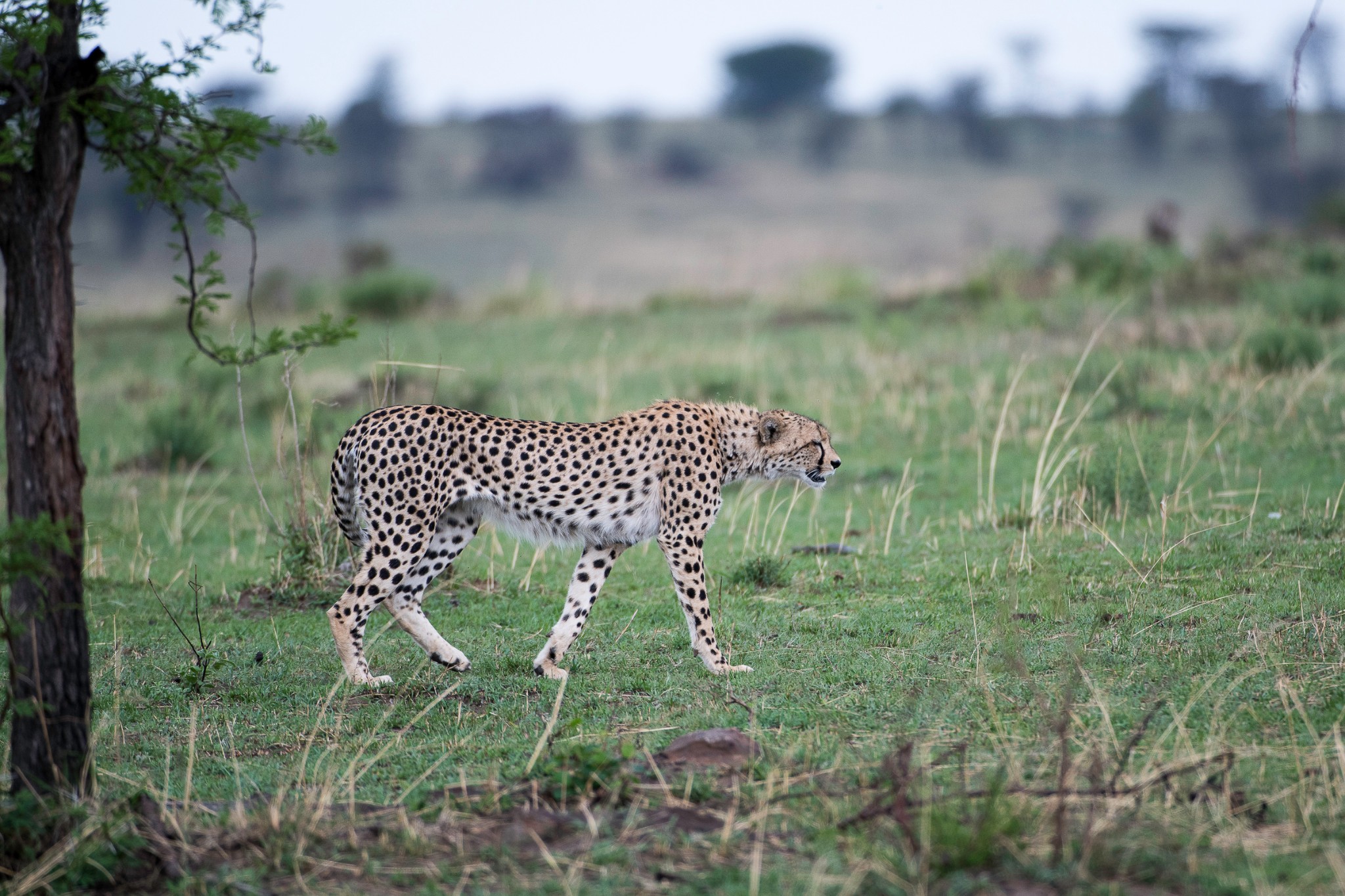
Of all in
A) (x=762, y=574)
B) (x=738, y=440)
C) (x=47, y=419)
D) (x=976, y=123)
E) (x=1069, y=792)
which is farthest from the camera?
(x=976, y=123)

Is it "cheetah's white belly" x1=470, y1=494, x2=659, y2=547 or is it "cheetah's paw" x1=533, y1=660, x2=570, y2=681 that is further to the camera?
"cheetah's white belly" x1=470, y1=494, x2=659, y2=547

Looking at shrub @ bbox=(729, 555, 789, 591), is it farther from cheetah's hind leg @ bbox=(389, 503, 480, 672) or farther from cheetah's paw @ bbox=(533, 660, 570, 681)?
cheetah's hind leg @ bbox=(389, 503, 480, 672)

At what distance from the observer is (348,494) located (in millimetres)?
6527

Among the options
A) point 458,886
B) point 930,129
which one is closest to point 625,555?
point 458,886

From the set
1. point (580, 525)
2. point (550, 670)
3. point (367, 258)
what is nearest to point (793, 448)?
point (580, 525)

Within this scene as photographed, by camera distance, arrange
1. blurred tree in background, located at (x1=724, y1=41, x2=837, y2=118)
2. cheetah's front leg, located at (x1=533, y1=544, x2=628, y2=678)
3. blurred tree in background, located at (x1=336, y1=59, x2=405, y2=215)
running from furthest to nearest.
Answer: blurred tree in background, located at (x1=724, y1=41, x2=837, y2=118), blurred tree in background, located at (x1=336, y1=59, x2=405, y2=215), cheetah's front leg, located at (x1=533, y1=544, x2=628, y2=678)

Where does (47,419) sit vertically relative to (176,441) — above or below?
above

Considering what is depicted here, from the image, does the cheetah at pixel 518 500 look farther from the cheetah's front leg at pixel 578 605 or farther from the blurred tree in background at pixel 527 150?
the blurred tree in background at pixel 527 150

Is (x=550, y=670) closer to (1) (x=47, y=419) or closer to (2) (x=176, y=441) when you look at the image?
(1) (x=47, y=419)

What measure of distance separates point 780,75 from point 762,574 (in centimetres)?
5550

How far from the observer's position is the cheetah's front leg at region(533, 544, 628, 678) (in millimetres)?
6332

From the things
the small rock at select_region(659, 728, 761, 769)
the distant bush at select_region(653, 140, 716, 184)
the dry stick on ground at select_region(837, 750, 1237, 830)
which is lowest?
the small rock at select_region(659, 728, 761, 769)

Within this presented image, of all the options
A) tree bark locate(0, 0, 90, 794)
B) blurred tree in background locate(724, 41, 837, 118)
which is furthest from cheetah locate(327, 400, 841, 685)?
blurred tree in background locate(724, 41, 837, 118)

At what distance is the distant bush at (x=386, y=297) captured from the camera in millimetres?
22734
